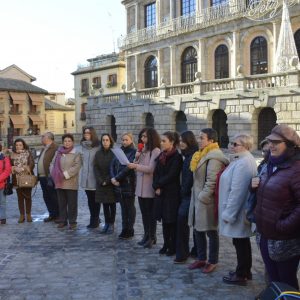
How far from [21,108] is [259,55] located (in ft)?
114

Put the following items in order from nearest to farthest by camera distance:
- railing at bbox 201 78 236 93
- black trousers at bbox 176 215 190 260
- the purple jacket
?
black trousers at bbox 176 215 190 260 → the purple jacket → railing at bbox 201 78 236 93

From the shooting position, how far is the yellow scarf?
594 cm

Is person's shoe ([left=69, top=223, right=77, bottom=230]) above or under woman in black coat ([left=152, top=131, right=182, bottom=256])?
under

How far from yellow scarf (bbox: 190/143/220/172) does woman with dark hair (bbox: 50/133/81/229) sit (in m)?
3.54

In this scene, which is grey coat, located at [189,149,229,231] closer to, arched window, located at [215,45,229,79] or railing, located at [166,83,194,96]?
railing, located at [166,83,194,96]

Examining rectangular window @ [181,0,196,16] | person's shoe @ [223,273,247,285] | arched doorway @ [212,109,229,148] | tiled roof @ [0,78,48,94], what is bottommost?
person's shoe @ [223,273,247,285]

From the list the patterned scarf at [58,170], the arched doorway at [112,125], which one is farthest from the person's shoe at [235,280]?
the arched doorway at [112,125]

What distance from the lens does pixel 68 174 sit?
8.77 meters

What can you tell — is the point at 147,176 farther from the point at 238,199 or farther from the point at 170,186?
the point at 238,199

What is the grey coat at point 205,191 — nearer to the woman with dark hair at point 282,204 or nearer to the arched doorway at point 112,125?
the woman with dark hair at point 282,204

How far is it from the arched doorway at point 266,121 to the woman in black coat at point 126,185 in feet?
52.1

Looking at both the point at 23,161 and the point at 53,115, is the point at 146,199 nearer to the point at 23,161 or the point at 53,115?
the point at 23,161

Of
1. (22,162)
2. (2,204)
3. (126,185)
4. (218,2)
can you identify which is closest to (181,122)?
(218,2)

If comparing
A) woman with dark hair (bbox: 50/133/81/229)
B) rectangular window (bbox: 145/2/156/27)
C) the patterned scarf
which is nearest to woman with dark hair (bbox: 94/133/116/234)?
woman with dark hair (bbox: 50/133/81/229)
